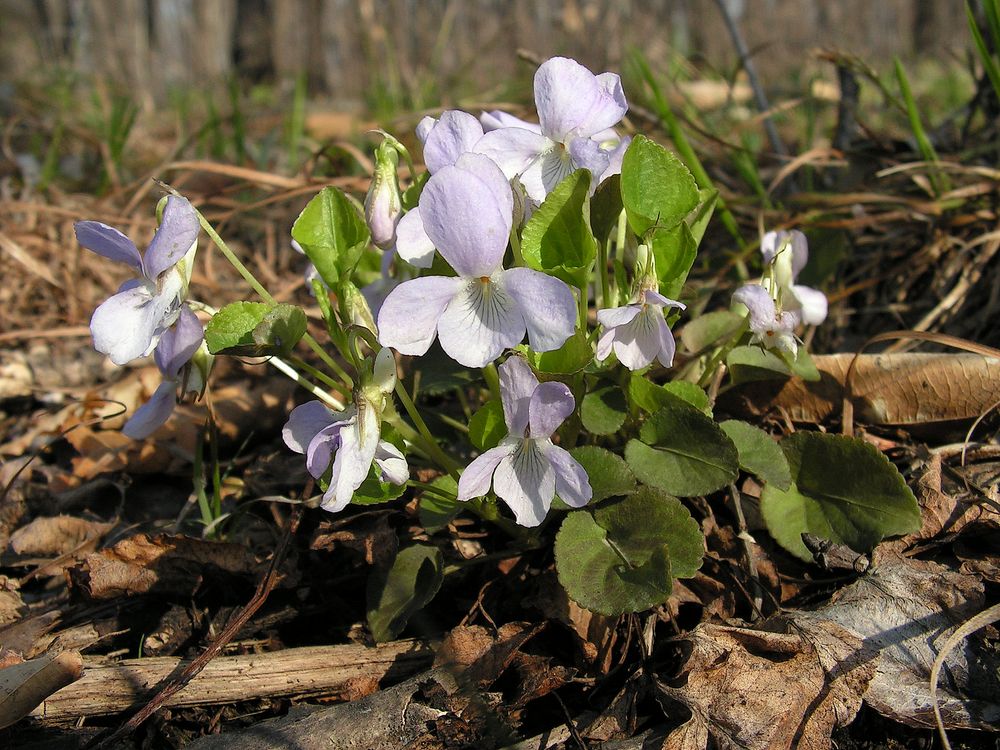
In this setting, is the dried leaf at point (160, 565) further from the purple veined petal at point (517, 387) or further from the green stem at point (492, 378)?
the purple veined petal at point (517, 387)

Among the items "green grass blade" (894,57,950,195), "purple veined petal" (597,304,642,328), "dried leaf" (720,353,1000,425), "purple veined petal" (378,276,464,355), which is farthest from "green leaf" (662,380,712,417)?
"green grass blade" (894,57,950,195)

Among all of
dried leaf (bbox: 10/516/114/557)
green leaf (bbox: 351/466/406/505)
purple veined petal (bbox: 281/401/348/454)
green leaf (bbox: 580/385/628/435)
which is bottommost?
dried leaf (bbox: 10/516/114/557)

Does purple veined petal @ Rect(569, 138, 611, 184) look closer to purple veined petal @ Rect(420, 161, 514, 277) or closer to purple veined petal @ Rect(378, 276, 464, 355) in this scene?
purple veined petal @ Rect(420, 161, 514, 277)

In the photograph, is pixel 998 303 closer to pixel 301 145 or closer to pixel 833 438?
pixel 833 438

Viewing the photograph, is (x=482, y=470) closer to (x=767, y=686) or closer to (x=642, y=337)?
(x=642, y=337)

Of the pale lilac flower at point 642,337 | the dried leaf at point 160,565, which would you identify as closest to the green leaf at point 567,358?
the pale lilac flower at point 642,337

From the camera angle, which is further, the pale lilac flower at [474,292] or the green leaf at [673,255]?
the green leaf at [673,255]

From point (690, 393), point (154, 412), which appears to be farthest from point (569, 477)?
point (154, 412)
